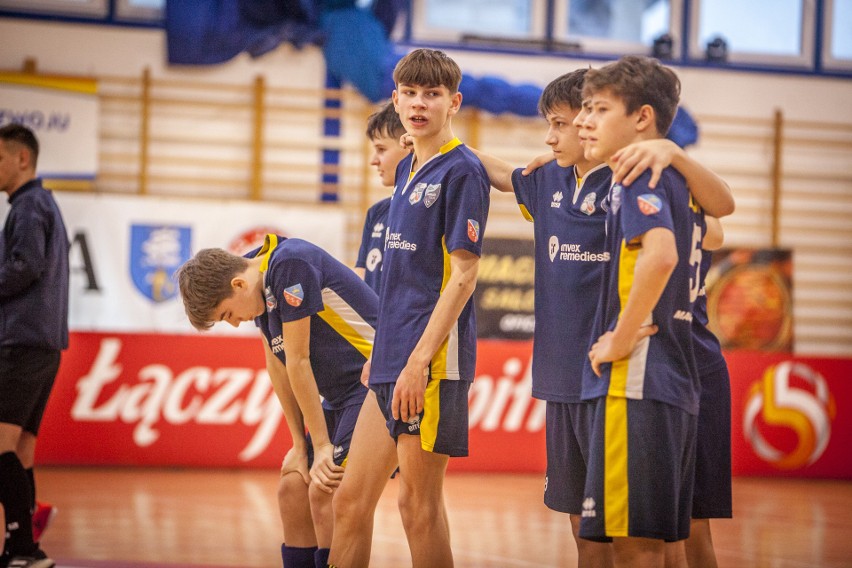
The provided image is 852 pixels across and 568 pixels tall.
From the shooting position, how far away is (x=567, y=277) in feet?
9.55

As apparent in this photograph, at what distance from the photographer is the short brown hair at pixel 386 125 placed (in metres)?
3.69

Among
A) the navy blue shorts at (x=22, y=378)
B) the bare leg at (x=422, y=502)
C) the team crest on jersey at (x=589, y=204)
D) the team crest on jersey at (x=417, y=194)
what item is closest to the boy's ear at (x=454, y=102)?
Answer: the team crest on jersey at (x=417, y=194)

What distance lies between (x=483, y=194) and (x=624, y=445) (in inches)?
38.3

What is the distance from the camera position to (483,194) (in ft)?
9.82

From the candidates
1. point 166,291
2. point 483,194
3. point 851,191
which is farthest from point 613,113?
point 851,191

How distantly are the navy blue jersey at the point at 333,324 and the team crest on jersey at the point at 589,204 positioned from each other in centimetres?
89

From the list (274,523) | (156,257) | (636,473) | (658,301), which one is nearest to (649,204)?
(658,301)

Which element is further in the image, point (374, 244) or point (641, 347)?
point (374, 244)

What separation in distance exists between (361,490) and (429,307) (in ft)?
1.99

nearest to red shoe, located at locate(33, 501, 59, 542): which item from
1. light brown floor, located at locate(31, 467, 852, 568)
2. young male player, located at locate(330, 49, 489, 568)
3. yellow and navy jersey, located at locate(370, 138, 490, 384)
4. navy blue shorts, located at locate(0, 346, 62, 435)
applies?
light brown floor, located at locate(31, 467, 852, 568)

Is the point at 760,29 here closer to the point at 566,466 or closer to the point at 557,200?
the point at 557,200

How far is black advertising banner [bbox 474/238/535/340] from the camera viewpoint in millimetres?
10312

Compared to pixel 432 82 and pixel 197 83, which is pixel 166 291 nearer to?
pixel 197 83

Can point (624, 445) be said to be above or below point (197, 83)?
below
